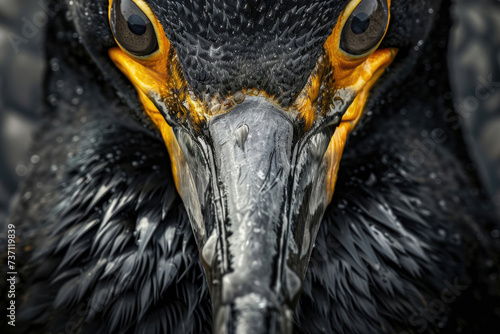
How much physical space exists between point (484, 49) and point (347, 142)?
8.33 ft

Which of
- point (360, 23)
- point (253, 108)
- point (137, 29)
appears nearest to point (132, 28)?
point (137, 29)

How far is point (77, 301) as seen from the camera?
1888 mm

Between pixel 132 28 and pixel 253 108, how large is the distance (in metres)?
0.45

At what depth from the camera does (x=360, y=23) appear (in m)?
1.74

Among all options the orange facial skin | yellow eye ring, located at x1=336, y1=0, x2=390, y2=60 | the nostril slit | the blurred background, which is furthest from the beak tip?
the blurred background

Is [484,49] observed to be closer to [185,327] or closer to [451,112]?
[451,112]

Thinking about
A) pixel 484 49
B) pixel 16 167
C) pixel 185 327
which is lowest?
pixel 185 327

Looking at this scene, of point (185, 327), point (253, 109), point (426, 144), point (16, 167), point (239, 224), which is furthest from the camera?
point (16, 167)

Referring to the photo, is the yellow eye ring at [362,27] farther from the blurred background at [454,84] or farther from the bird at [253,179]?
the blurred background at [454,84]

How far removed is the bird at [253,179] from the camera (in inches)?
57.9

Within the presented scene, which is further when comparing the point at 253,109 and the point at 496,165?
the point at 496,165

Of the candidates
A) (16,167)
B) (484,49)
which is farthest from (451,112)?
(16,167)

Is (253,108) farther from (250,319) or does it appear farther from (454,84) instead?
(454,84)

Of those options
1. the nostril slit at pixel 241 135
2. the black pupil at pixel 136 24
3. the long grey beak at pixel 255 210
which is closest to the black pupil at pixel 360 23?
the long grey beak at pixel 255 210
